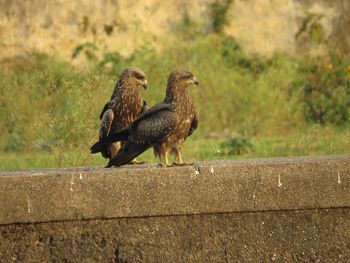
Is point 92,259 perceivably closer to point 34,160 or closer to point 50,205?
point 50,205

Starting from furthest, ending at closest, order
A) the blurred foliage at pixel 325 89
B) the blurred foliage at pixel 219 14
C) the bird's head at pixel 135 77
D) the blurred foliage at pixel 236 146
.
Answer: the blurred foliage at pixel 219 14 < the blurred foliage at pixel 325 89 < the blurred foliage at pixel 236 146 < the bird's head at pixel 135 77

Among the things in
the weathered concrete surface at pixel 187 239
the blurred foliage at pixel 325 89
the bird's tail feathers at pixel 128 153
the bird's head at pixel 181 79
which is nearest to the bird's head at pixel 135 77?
the bird's head at pixel 181 79

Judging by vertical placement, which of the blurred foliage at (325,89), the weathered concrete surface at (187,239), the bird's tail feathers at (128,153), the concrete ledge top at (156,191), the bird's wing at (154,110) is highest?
the blurred foliage at (325,89)

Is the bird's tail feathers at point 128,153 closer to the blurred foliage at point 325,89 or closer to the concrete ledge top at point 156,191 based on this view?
the concrete ledge top at point 156,191

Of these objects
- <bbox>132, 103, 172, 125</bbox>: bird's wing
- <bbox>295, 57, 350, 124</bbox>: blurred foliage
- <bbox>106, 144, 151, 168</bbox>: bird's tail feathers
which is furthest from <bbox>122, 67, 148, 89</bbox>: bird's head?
<bbox>295, 57, 350, 124</bbox>: blurred foliage

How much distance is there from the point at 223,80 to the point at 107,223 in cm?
1119

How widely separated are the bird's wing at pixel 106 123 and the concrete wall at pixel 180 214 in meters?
1.70

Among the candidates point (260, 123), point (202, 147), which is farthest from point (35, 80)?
point (260, 123)

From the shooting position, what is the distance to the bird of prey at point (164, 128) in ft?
29.3

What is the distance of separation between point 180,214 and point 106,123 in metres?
2.09

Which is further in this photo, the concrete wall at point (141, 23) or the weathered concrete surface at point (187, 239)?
the concrete wall at point (141, 23)

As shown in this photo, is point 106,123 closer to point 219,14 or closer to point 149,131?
point 149,131

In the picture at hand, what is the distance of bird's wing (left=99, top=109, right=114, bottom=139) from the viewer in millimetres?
10039

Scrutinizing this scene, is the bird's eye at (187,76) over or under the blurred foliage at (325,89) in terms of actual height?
under
